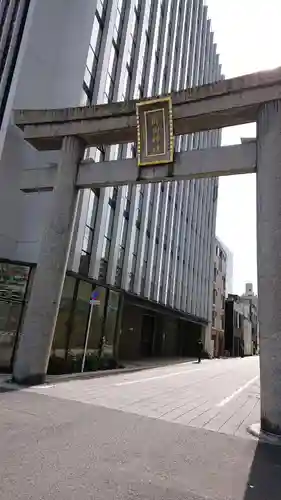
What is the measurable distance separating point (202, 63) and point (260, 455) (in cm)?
3928

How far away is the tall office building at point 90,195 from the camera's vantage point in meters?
12.7

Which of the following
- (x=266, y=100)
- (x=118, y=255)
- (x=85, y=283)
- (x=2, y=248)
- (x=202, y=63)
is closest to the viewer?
(x=266, y=100)

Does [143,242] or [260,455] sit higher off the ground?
[143,242]

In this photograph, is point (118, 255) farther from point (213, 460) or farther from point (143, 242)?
point (213, 460)

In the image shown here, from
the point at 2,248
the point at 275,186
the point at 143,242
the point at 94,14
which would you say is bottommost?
the point at 2,248

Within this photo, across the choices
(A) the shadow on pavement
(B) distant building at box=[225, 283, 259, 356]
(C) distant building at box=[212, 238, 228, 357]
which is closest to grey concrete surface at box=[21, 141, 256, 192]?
(A) the shadow on pavement

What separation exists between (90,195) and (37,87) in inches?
179

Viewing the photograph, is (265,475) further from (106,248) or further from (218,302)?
(218,302)

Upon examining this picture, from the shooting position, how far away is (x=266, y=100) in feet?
28.3

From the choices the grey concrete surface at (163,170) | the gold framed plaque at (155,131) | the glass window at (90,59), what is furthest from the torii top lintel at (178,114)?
the glass window at (90,59)

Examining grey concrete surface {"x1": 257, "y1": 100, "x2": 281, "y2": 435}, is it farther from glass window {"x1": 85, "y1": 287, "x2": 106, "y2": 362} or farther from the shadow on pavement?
glass window {"x1": 85, "y1": 287, "x2": 106, "y2": 362}

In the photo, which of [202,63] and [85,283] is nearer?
[85,283]

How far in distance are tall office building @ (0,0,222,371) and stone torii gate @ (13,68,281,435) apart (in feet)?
6.71

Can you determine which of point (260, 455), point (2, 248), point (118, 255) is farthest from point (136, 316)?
point (260, 455)
